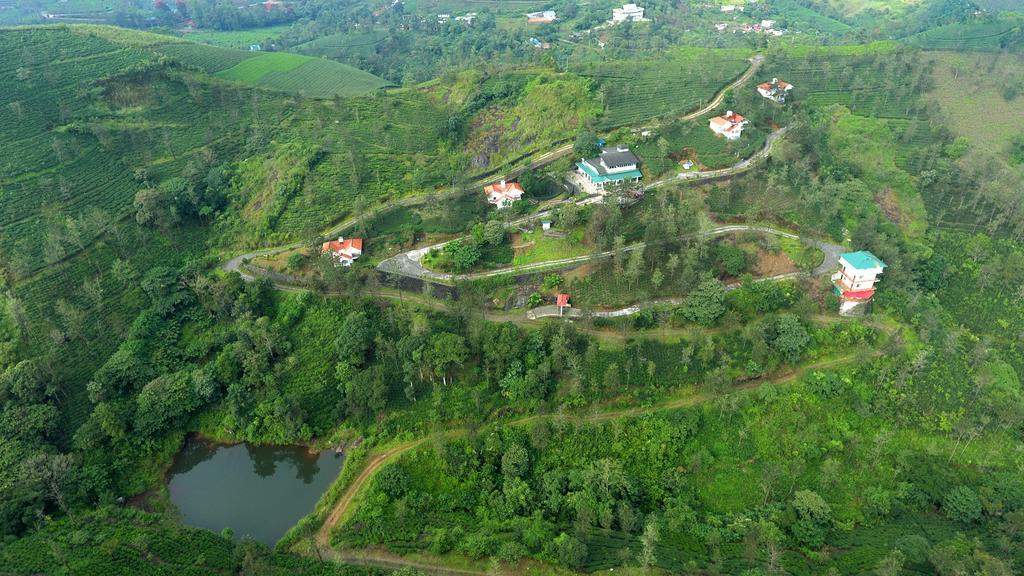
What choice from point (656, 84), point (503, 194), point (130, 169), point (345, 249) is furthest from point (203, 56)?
point (656, 84)

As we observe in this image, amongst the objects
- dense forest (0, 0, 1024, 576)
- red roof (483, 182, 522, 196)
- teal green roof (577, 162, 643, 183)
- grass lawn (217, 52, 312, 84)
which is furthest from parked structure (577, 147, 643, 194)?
grass lawn (217, 52, 312, 84)

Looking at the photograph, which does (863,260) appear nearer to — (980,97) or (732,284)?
(732,284)

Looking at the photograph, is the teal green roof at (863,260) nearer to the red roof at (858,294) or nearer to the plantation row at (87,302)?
the red roof at (858,294)

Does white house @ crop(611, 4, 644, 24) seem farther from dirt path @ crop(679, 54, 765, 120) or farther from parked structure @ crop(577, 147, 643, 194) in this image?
parked structure @ crop(577, 147, 643, 194)

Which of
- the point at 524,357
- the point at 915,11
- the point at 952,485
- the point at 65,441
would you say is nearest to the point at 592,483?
the point at 524,357

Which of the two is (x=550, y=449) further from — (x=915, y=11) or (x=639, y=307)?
(x=915, y=11)

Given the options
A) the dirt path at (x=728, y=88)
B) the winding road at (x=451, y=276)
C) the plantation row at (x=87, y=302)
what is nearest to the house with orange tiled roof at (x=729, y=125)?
the winding road at (x=451, y=276)
